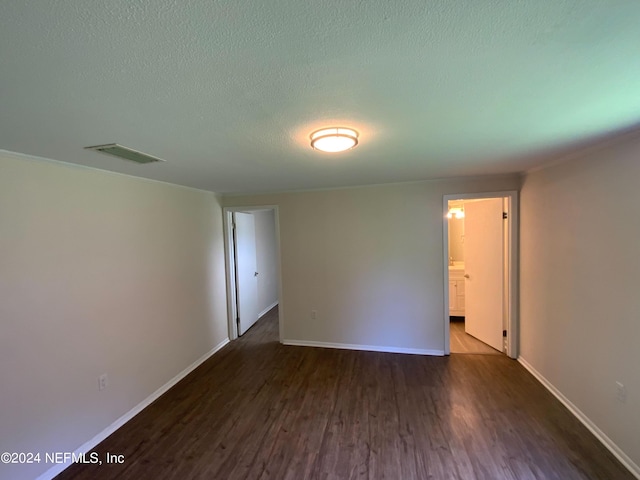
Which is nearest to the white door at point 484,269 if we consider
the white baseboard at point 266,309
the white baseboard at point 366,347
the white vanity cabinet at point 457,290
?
the white vanity cabinet at point 457,290

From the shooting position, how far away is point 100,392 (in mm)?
2324

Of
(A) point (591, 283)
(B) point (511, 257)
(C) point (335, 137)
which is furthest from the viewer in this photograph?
(B) point (511, 257)

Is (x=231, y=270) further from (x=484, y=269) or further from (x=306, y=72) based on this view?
(x=306, y=72)

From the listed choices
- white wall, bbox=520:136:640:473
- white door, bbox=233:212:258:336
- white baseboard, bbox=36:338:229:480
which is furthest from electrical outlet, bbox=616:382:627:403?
white door, bbox=233:212:258:336

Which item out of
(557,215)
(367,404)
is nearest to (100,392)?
(367,404)

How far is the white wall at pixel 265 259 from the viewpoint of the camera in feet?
18.1

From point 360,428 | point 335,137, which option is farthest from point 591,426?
point 335,137

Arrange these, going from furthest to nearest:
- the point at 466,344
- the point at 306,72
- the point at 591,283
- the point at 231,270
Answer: the point at 231,270 < the point at 466,344 < the point at 591,283 < the point at 306,72

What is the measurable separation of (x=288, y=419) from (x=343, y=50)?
109 inches

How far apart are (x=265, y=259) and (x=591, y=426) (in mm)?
4944

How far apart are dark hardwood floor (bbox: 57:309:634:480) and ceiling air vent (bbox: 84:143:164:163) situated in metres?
2.24

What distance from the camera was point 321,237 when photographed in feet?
13.0

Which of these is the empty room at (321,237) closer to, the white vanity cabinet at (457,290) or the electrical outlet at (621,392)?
the electrical outlet at (621,392)

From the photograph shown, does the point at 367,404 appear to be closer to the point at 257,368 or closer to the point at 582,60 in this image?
the point at 257,368
